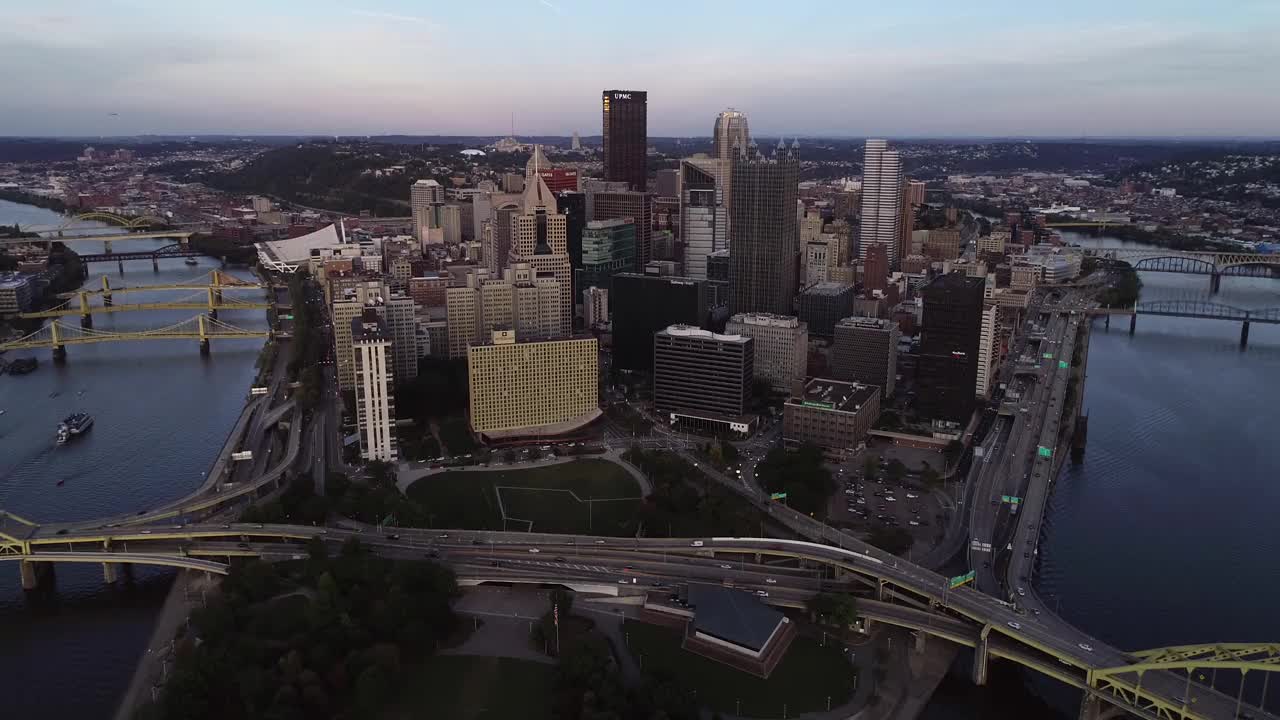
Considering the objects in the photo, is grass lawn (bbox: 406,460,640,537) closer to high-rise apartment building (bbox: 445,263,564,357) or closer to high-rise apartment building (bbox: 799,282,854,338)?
high-rise apartment building (bbox: 445,263,564,357)

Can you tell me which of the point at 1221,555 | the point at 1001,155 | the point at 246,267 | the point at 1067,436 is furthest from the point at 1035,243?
the point at 1001,155

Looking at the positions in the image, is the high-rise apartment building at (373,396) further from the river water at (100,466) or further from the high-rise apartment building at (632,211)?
the high-rise apartment building at (632,211)

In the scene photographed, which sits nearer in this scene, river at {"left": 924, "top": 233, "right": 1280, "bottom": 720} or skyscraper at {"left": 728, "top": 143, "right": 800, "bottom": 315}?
river at {"left": 924, "top": 233, "right": 1280, "bottom": 720}

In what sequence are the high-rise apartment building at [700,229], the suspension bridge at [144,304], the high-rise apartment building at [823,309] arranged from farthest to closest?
the high-rise apartment building at [700,229] < the suspension bridge at [144,304] < the high-rise apartment building at [823,309]

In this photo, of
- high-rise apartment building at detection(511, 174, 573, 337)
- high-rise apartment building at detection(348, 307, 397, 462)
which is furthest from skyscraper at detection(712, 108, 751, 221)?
high-rise apartment building at detection(348, 307, 397, 462)

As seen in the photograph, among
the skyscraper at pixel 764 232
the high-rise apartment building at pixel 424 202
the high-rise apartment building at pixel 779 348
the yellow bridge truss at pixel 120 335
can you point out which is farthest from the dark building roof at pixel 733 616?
the high-rise apartment building at pixel 424 202

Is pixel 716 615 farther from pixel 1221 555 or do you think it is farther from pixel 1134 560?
pixel 1221 555
